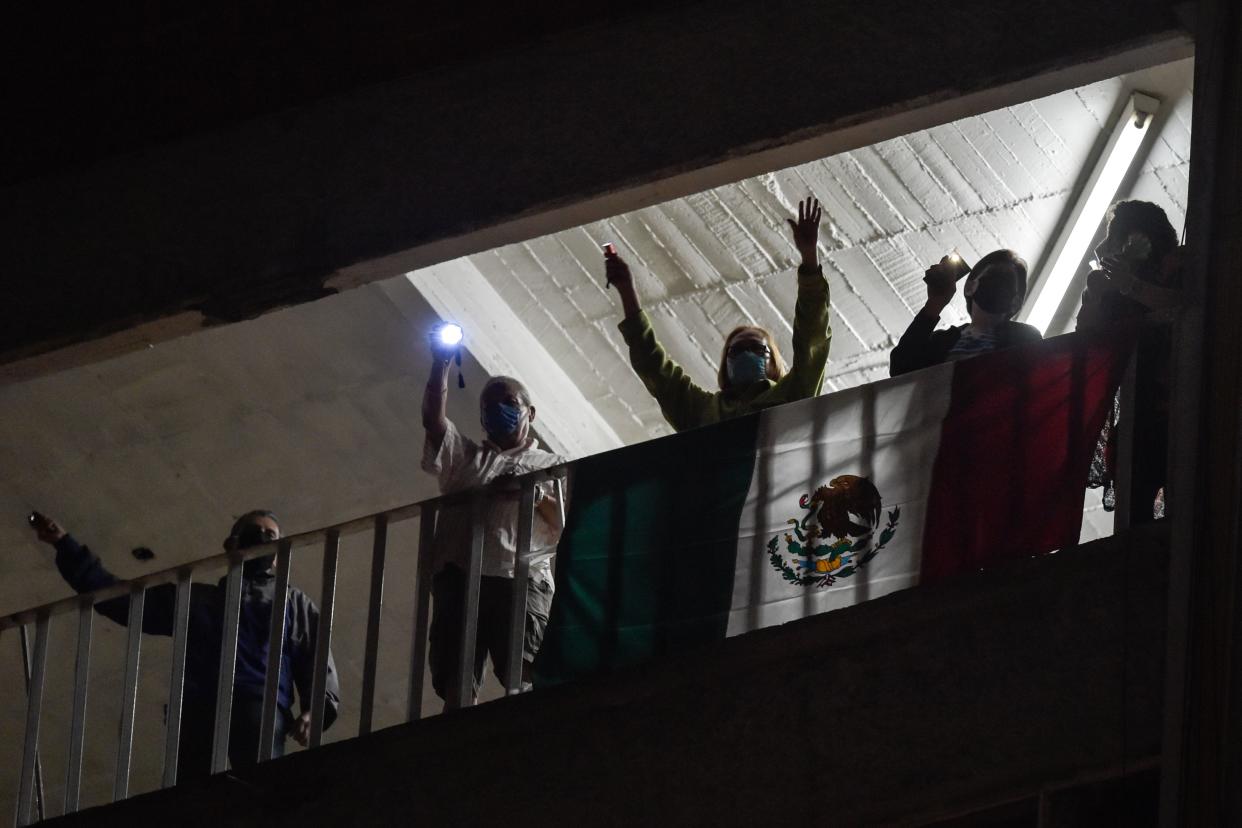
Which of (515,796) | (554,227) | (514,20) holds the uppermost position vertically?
(514,20)

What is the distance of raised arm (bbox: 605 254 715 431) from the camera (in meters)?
6.43

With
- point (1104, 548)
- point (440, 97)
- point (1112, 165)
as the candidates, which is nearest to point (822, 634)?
point (1104, 548)

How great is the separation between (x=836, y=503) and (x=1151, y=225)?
118cm

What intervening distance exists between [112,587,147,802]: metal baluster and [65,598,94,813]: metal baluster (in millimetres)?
121

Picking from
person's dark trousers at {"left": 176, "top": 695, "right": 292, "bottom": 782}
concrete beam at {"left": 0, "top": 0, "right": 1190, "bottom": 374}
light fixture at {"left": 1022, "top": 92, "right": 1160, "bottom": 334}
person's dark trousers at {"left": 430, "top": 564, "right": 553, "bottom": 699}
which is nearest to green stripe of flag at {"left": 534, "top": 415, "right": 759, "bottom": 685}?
person's dark trousers at {"left": 430, "top": 564, "right": 553, "bottom": 699}

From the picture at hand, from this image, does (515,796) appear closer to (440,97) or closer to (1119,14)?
(440,97)

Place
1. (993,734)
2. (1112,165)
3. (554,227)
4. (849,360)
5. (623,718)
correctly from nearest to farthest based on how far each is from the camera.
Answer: (993,734)
(623,718)
(554,227)
(1112,165)
(849,360)

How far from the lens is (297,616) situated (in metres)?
6.71

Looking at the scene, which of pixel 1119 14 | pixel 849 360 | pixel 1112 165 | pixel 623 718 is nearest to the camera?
pixel 623 718

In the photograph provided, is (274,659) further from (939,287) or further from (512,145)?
(939,287)

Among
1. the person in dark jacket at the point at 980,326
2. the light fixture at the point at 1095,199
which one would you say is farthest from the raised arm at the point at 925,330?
the light fixture at the point at 1095,199

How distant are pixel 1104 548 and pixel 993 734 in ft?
1.74

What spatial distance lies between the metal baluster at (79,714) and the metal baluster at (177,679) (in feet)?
0.90

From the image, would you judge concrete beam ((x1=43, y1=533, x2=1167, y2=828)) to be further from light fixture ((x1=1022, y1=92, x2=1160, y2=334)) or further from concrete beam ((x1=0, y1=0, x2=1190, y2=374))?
light fixture ((x1=1022, y1=92, x2=1160, y2=334))
